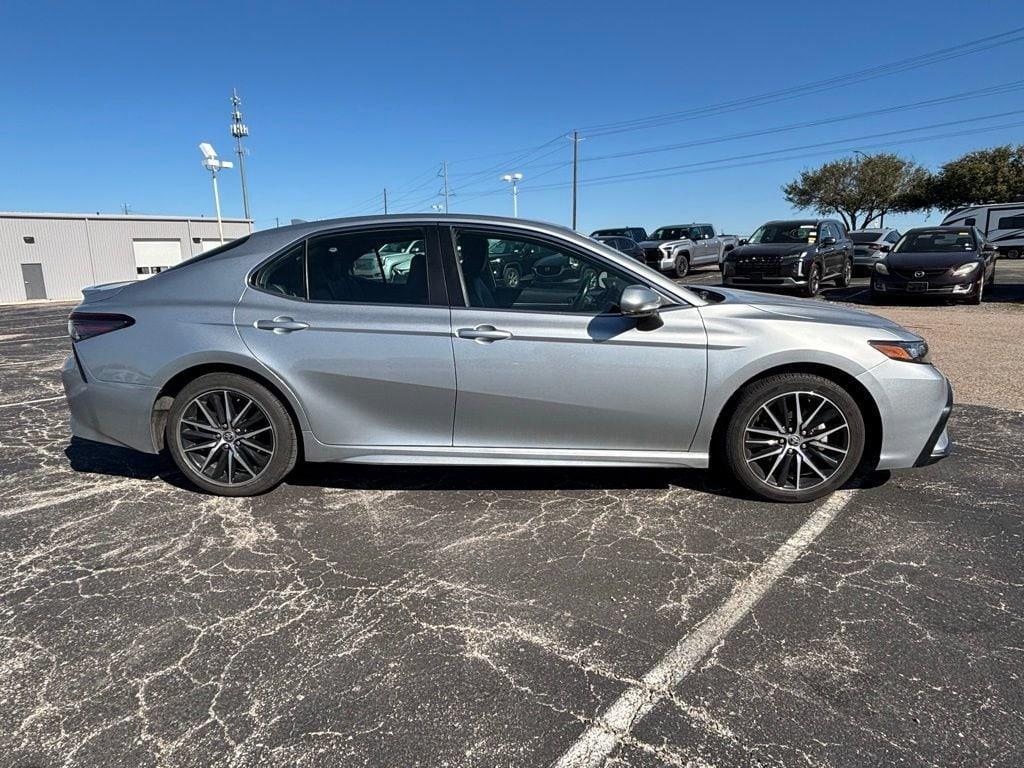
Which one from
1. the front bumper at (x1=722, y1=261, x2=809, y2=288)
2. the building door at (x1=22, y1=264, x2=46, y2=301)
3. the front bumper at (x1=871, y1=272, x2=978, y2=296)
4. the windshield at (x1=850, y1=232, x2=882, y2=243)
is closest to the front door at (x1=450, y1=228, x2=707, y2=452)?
the front bumper at (x1=871, y1=272, x2=978, y2=296)

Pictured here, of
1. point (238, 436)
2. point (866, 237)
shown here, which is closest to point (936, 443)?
point (238, 436)

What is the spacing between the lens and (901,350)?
3533mm

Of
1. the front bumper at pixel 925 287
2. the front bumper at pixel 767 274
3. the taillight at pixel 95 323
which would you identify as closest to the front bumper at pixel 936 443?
the taillight at pixel 95 323

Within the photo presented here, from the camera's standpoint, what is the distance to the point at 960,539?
326cm

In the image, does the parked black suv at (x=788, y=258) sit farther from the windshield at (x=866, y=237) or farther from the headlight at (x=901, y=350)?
the headlight at (x=901, y=350)

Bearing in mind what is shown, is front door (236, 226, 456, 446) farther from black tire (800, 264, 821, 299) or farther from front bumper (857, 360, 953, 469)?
black tire (800, 264, 821, 299)

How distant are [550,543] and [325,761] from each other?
5.14 feet

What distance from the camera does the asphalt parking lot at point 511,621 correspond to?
202 centimetres

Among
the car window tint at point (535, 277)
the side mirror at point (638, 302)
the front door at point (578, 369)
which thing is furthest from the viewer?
the car window tint at point (535, 277)

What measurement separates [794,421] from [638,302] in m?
1.18

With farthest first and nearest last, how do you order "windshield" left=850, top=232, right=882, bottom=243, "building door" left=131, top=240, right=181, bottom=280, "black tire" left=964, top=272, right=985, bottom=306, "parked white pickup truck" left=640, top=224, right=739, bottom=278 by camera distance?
"building door" left=131, top=240, right=181, bottom=280 → "windshield" left=850, top=232, right=882, bottom=243 → "parked white pickup truck" left=640, top=224, right=739, bottom=278 → "black tire" left=964, top=272, right=985, bottom=306

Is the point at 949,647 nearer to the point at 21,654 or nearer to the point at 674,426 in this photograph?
the point at 674,426

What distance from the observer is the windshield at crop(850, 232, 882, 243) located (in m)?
23.7

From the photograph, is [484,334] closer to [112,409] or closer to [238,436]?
[238,436]
